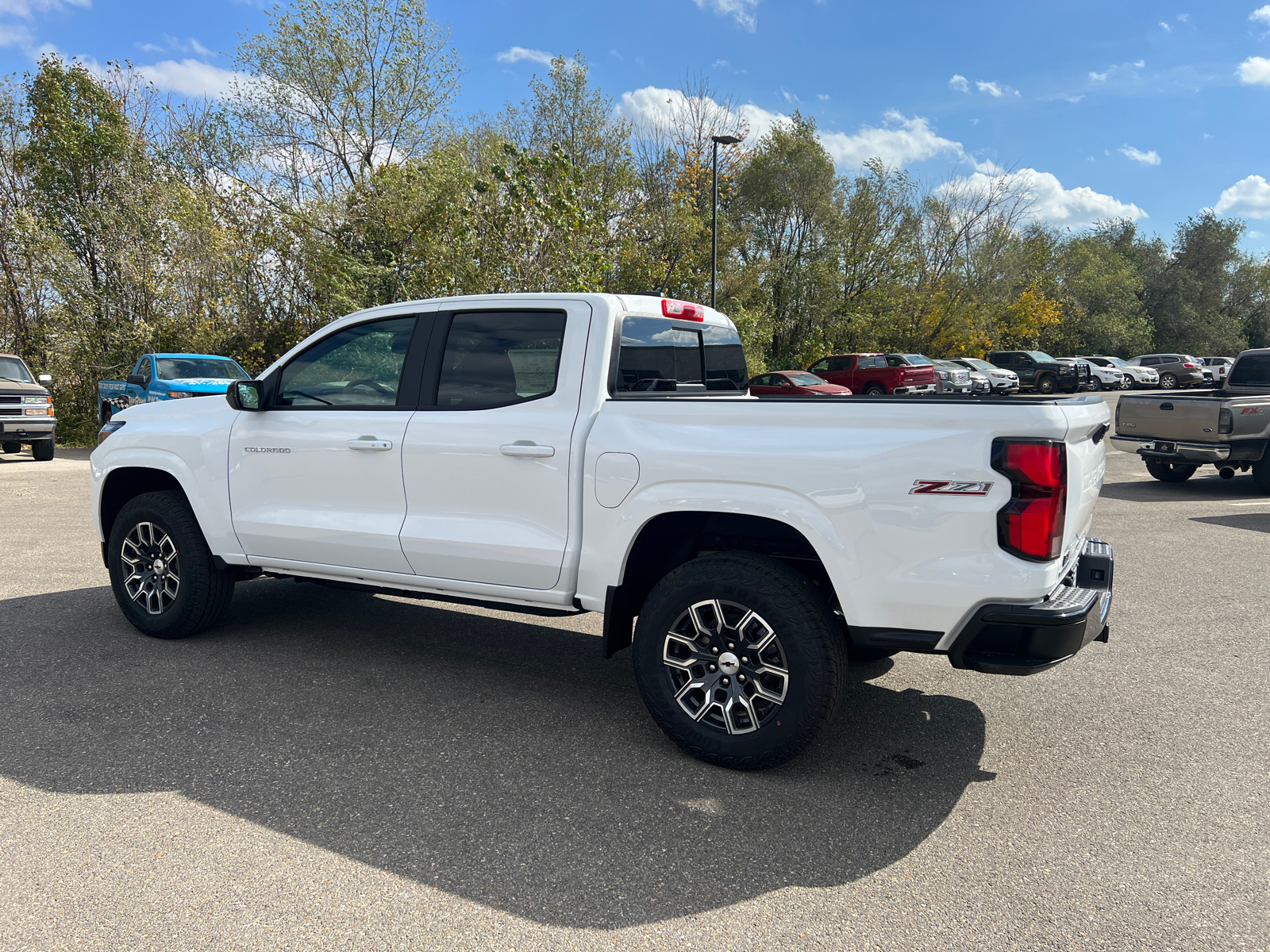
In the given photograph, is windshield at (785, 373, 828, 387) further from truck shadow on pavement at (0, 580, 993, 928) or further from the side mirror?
the side mirror

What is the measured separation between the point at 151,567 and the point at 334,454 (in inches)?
64.2

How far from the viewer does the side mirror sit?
4562mm

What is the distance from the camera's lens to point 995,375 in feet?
121

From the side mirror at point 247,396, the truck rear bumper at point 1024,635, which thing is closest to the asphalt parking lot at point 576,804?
the truck rear bumper at point 1024,635

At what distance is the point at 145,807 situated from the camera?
10.2 ft

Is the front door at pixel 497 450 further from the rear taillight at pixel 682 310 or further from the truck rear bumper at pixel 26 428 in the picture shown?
the truck rear bumper at pixel 26 428

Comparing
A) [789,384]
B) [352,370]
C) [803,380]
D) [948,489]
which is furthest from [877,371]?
[948,489]

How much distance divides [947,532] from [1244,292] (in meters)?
79.2

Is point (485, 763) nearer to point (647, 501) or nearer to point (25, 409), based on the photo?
point (647, 501)

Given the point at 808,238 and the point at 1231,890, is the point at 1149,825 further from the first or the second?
the point at 808,238

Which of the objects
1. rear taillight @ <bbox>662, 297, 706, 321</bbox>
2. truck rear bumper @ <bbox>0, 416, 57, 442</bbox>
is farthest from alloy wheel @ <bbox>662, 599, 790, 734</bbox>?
truck rear bumper @ <bbox>0, 416, 57, 442</bbox>

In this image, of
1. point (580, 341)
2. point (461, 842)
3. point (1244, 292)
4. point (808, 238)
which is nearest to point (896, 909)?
point (461, 842)

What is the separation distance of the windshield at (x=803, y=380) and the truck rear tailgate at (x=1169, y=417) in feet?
50.8

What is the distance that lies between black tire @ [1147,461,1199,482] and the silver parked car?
2368 centimetres
